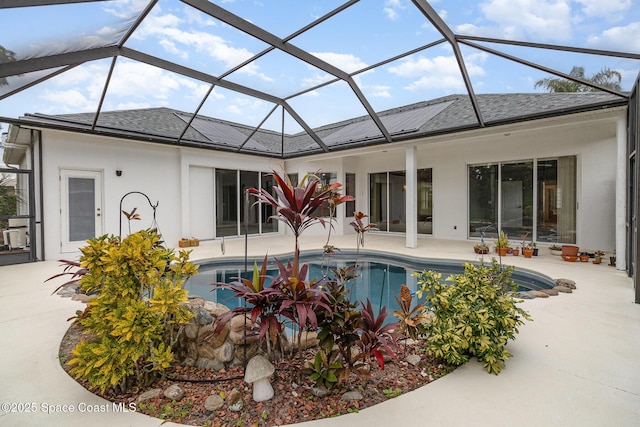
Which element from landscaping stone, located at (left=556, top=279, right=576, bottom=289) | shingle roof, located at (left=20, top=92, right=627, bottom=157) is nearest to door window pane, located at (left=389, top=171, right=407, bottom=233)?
shingle roof, located at (left=20, top=92, right=627, bottom=157)

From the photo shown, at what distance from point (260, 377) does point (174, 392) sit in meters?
0.70

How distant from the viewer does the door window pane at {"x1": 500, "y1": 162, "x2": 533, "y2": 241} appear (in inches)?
363

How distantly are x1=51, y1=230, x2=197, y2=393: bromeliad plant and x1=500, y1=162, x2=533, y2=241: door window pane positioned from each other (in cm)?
1008

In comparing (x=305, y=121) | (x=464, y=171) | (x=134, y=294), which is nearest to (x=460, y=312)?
(x=134, y=294)

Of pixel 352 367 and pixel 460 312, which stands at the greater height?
pixel 460 312

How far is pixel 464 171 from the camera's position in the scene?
1045 centimetres

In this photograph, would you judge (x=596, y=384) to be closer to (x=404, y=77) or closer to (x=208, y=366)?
(x=208, y=366)

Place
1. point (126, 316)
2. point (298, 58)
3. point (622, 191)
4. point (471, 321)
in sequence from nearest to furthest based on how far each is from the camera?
point (126, 316), point (471, 321), point (622, 191), point (298, 58)

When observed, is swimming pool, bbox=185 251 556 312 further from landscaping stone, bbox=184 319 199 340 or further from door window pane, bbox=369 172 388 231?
door window pane, bbox=369 172 388 231

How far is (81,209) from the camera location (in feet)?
27.3

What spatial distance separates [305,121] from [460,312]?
828 cm

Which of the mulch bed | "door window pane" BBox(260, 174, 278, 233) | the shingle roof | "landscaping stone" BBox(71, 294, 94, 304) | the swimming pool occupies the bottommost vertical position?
the swimming pool

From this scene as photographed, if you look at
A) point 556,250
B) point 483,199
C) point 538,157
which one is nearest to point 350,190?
point 483,199

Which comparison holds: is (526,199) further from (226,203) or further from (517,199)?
(226,203)
